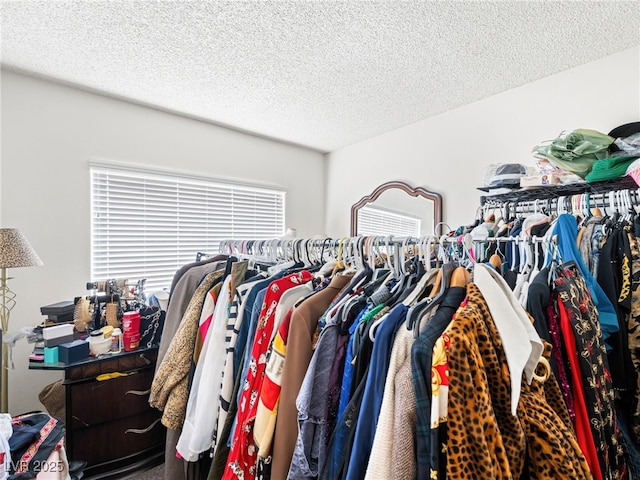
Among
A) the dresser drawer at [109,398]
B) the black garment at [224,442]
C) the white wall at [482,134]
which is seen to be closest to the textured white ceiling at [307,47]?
the white wall at [482,134]

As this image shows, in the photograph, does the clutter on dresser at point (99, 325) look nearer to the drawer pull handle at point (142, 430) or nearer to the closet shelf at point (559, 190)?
the drawer pull handle at point (142, 430)

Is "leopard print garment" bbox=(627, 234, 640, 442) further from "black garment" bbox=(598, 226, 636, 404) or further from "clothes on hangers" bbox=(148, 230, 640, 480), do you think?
"clothes on hangers" bbox=(148, 230, 640, 480)

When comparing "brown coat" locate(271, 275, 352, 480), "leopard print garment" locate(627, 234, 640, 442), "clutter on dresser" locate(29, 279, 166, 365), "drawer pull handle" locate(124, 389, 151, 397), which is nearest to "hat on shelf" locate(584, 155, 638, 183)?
"leopard print garment" locate(627, 234, 640, 442)

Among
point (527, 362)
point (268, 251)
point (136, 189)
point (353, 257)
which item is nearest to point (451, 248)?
point (353, 257)

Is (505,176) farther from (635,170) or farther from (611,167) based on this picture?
(635,170)

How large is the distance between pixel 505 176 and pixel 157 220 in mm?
2497

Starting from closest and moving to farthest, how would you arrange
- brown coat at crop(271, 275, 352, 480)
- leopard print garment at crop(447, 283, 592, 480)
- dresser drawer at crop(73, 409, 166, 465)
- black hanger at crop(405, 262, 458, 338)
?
leopard print garment at crop(447, 283, 592, 480), black hanger at crop(405, 262, 458, 338), brown coat at crop(271, 275, 352, 480), dresser drawer at crop(73, 409, 166, 465)

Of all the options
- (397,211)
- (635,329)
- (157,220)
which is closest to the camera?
(635,329)

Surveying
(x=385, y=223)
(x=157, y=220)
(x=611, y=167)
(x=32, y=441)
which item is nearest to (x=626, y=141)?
(x=611, y=167)

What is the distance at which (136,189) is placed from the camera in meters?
2.52

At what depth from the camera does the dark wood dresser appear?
5.64 feet

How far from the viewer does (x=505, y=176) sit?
1.83 metres

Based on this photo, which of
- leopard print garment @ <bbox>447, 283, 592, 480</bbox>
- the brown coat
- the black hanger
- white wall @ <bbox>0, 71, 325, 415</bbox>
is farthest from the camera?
white wall @ <bbox>0, 71, 325, 415</bbox>

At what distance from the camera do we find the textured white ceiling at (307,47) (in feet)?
4.99
